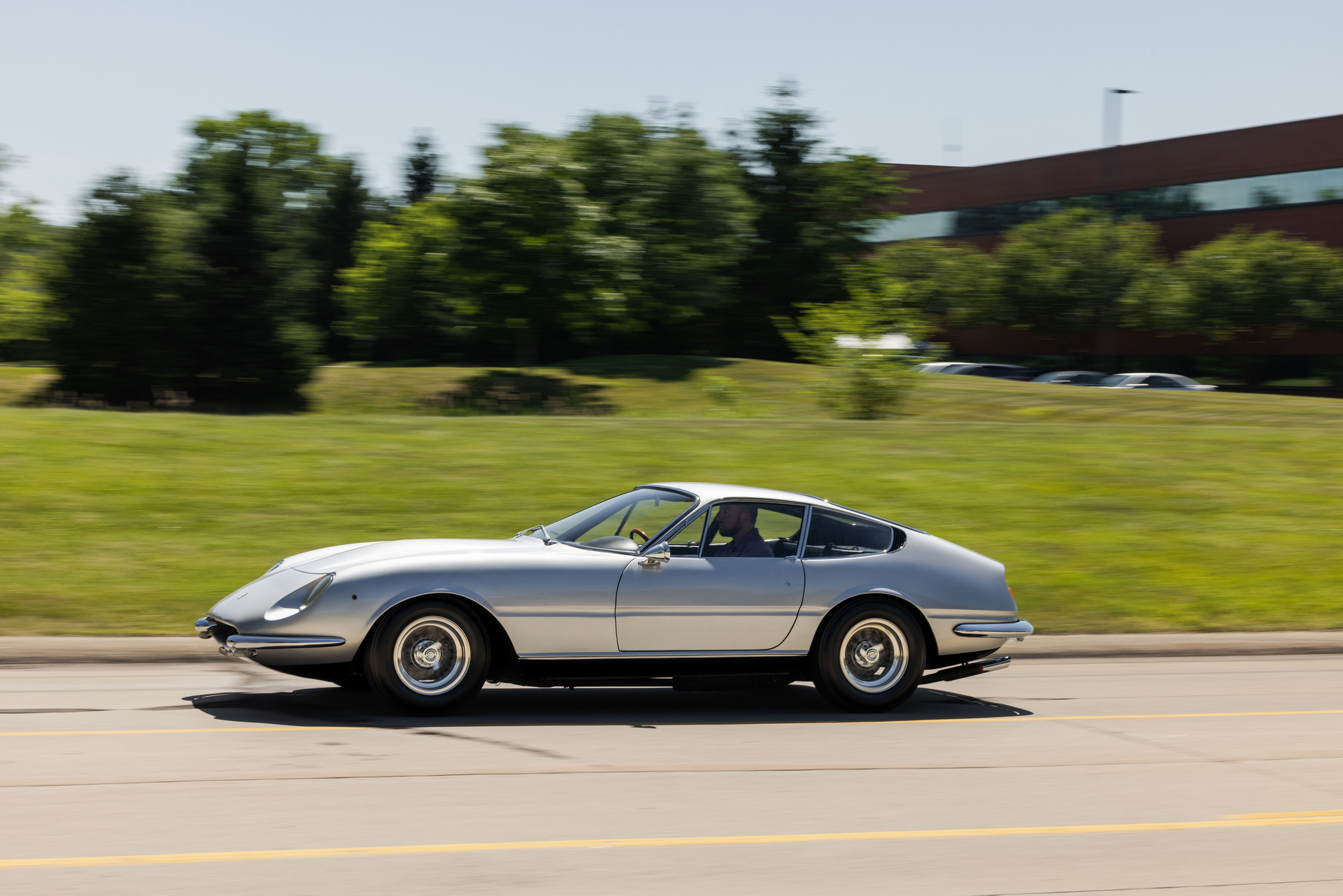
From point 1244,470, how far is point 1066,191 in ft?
145

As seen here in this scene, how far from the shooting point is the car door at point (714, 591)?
7.27 meters

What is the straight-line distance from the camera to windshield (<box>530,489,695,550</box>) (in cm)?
768

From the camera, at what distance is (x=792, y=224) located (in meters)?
50.6

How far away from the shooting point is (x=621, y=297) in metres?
36.2

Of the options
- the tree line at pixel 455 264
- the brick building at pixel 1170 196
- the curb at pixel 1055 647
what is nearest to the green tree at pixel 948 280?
the brick building at pixel 1170 196

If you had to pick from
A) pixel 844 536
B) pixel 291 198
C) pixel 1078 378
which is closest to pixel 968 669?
pixel 844 536

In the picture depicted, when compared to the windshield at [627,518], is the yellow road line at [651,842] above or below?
below

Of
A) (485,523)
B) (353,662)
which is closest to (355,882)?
(353,662)

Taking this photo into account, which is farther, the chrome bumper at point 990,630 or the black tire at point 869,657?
the chrome bumper at point 990,630

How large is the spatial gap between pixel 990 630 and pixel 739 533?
5.55 feet

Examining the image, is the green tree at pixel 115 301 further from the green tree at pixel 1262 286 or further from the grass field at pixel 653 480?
the green tree at pixel 1262 286

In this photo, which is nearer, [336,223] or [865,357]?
[865,357]

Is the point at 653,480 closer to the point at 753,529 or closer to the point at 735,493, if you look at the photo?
the point at 735,493

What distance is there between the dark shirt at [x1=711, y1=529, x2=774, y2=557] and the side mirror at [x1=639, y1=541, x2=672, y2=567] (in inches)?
12.4
